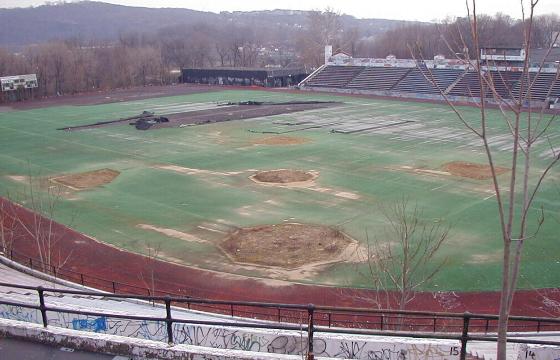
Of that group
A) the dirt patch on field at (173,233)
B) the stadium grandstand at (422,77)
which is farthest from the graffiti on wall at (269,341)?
the stadium grandstand at (422,77)

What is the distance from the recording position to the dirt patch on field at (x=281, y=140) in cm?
5393

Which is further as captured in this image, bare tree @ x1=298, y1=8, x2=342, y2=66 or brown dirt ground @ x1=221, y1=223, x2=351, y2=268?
bare tree @ x1=298, y1=8, x2=342, y2=66

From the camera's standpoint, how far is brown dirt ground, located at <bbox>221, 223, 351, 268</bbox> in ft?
85.6

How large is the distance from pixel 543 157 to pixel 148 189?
31551mm

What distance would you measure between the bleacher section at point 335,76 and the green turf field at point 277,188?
31.5 m

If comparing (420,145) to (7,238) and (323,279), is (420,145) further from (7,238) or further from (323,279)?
(7,238)

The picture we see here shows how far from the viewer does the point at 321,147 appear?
169 ft

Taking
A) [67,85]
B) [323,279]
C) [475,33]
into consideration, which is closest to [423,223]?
[323,279]

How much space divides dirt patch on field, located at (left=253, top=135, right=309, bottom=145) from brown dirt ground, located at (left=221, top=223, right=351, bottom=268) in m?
24.2

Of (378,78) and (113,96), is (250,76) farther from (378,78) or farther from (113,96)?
(378,78)

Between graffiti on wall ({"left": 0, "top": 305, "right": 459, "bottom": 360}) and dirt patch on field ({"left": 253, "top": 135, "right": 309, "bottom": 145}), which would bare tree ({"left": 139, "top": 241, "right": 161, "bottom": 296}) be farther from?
dirt patch on field ({"left": 253, "top": 135, "right": 309, "bottom": 145})

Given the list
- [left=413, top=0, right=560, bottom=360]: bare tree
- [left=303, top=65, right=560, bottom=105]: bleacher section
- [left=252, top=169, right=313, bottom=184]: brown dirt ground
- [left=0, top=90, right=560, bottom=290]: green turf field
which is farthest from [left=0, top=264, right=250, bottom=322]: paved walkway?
A: [left=303, top=65, right=560, bottom=105]: bleacher section

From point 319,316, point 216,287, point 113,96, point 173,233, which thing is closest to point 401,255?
point 319,316

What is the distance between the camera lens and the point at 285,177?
40750 millimetres
